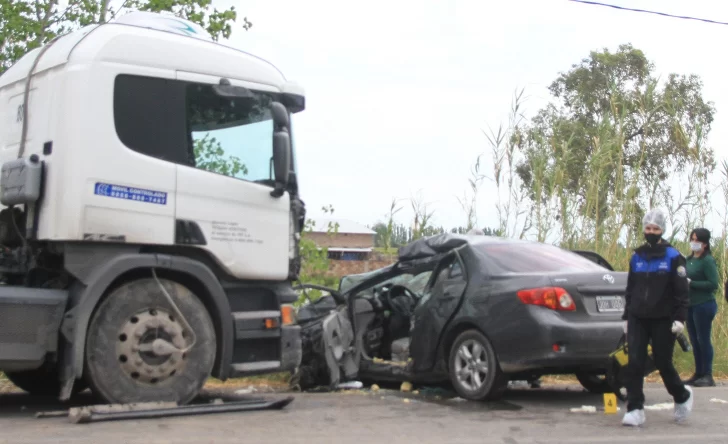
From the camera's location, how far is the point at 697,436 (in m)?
7.19

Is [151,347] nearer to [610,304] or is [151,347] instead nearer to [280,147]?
[280,147]

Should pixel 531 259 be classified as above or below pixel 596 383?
above

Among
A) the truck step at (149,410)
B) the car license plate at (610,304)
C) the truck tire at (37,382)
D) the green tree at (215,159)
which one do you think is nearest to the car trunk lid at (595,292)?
the car license plate at (610,304)

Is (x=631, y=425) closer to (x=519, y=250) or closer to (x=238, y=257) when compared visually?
(x=519, y=250)

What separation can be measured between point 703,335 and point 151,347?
260 inches

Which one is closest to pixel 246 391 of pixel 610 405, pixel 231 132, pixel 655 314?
pixel 231 132

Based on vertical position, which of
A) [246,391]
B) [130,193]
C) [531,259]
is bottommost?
[246,391]

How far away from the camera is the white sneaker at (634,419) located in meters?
7.64

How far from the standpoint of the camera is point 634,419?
301 inches

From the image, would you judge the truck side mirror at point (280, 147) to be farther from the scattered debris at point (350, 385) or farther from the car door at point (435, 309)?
the scattered debris at point (350, 385)

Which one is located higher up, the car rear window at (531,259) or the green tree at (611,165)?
the green tree at (611,165)

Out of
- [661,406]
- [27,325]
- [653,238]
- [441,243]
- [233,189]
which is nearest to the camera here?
[27,325]

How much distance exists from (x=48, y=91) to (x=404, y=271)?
4002mm

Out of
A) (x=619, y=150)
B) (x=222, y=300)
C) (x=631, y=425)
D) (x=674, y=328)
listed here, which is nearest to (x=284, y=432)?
(x=222, y=300)
